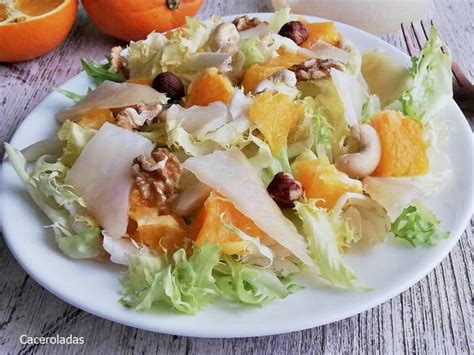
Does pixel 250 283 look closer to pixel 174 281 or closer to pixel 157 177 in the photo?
pixel 174 281

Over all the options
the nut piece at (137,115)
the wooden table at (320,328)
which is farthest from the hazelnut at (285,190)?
the nut piece at (137,115)

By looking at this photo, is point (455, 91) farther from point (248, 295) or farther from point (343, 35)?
point (248, 295)

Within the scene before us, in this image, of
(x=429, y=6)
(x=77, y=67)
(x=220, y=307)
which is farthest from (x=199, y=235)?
(x=429, y=6)

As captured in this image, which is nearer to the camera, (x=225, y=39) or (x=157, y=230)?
(x=157, y=230)

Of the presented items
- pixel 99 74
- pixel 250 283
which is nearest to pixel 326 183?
pixel 250 283

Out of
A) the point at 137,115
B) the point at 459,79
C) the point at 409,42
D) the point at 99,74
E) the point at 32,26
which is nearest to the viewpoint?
the point at 137,115

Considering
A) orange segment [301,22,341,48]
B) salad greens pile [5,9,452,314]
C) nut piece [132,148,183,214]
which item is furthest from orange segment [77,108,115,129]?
orange segment [301,22,341,48]

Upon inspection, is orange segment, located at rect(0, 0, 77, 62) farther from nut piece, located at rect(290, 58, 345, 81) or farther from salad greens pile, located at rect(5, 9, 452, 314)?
nut piece, located at rect(290, 58, 345, 81)
